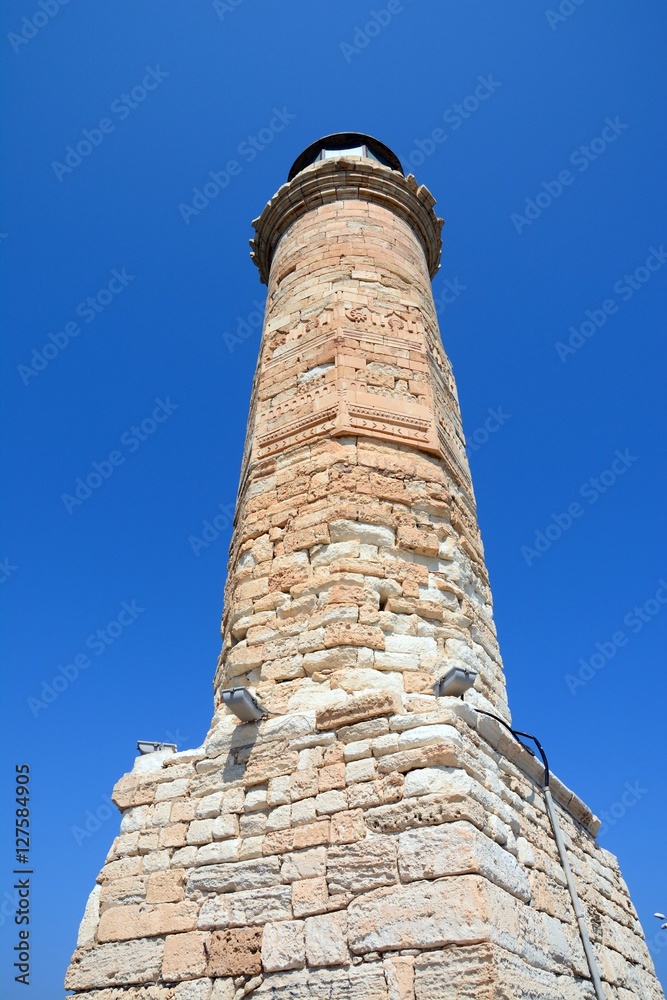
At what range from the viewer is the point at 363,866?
3225mm

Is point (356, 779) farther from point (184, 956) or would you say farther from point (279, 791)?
point (184, 956)

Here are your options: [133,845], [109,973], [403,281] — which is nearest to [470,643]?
[133,845]

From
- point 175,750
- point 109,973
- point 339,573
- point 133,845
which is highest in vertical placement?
point 339,573

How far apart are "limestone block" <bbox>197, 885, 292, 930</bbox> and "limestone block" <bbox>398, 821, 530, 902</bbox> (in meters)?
0.68

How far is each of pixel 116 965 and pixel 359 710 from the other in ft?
6.24

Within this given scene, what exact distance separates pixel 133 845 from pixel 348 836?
151cm

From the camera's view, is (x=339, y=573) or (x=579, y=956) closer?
(x=579, y=956)

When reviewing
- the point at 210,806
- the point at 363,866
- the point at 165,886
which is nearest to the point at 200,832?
the point at 210,806

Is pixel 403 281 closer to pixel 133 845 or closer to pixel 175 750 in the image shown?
pixel 175 750

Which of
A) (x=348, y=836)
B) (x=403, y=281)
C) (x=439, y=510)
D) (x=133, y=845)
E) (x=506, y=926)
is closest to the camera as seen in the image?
(x=506, y=926)

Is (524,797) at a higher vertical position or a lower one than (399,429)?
lower

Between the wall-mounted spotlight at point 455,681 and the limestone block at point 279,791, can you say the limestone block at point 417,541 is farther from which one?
the limestone block at point 279,791

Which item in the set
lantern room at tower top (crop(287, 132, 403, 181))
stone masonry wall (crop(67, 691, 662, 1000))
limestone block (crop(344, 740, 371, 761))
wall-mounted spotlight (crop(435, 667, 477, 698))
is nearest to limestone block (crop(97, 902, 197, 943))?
stone masonry wall (crop(67, 691, 662, 1000))

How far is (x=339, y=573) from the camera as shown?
15.1 feet
